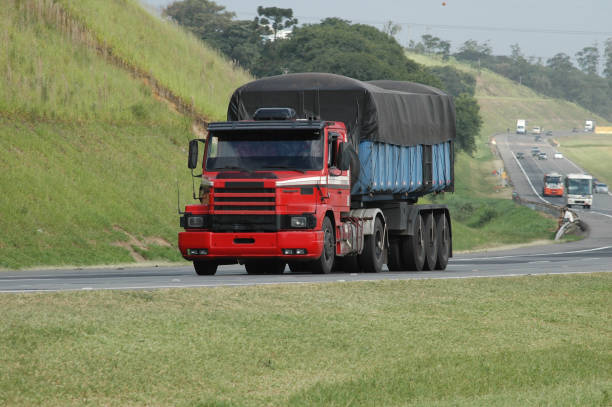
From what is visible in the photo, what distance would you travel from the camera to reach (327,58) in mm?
109625

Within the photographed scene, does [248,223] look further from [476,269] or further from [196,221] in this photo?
[476,269]

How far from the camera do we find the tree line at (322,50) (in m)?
108

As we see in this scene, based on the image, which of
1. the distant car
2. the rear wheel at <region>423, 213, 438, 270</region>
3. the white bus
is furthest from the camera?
the distant car

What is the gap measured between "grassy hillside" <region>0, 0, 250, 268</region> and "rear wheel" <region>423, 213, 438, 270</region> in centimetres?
1044

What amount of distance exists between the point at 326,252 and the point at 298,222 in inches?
54.3

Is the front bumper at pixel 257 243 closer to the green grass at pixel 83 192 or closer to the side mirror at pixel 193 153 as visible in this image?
the side mirror at pixel 193 153

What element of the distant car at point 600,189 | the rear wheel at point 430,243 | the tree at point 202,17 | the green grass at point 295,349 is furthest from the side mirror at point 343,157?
the tree at point 202,17

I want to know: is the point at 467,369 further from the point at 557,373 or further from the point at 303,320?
the point at 303,320

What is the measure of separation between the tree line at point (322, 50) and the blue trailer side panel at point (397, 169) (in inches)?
2980

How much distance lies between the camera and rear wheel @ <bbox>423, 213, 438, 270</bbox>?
2725cm

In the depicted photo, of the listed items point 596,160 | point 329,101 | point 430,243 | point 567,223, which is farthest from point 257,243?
point 596,160

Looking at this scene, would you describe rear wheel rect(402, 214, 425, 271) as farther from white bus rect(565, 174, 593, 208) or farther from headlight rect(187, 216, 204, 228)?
white bus rect(565, 174, 593, 208)

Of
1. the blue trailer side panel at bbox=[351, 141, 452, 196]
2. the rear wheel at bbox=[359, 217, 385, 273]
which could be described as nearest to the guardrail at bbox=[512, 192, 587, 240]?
the blue trailer side panel at bbox=[351, 141, 452, 196]

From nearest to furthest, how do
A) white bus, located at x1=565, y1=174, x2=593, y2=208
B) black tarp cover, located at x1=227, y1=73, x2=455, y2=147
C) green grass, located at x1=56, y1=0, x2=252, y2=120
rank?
black tarp cover, located at x1=227, y1=73, x2=455, y2=147 → green grass, located at x1=56, y1=0, x2=252, y2=120 → white bus, located at x1=565, y1=174, x2=593, y2=208
